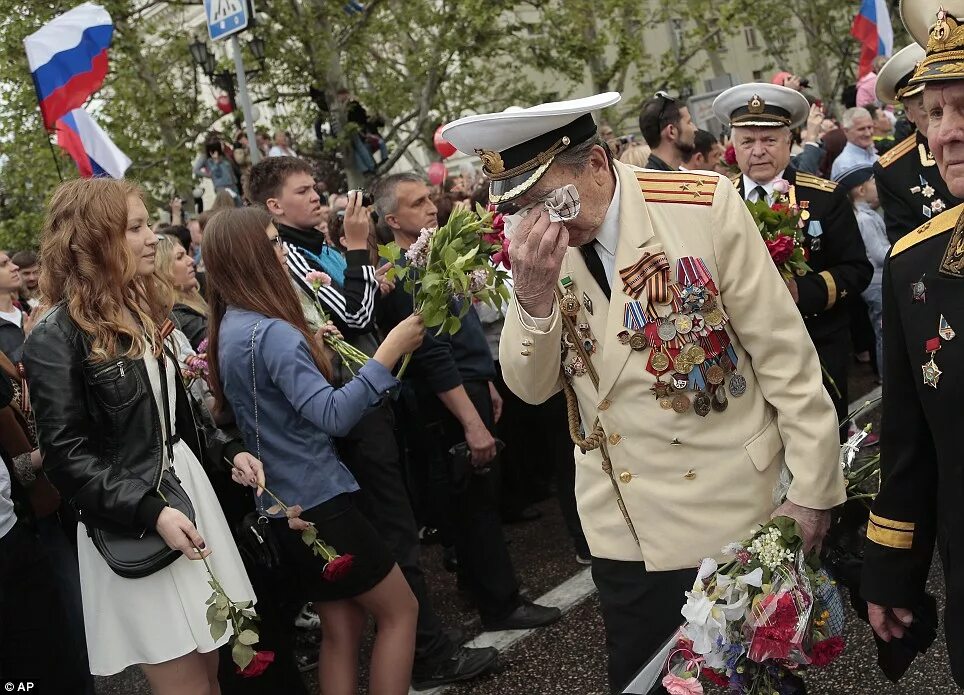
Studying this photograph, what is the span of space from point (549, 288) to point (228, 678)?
7.90 feet

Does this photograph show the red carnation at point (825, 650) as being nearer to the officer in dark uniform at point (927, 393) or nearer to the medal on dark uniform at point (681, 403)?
the officer in dark uniform at point (927, 393)

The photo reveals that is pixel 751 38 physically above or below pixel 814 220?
below

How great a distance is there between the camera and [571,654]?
4711mm

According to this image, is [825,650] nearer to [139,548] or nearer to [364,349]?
[139,548]

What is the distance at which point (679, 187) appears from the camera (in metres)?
2.94

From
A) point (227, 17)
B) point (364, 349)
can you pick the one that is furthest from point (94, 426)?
point (227, 17)

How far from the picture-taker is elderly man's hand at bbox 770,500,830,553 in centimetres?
275

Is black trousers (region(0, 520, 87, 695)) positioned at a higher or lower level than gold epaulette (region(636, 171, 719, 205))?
lower

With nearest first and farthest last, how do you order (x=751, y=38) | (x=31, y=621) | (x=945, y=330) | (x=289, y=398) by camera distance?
(x=945, y=330), (x=289, y=398), (x=31, y=621), (x=751, y=38)

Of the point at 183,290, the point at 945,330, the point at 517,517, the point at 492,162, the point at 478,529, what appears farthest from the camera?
the point at 517,517

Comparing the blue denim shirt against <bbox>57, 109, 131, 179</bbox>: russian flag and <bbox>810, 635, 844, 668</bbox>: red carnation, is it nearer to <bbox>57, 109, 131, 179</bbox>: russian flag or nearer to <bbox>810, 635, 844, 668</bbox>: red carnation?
<bbox>810, 635, 844, 668</bbox>: red carnation

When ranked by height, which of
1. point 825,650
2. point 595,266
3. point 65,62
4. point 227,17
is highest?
point 227,17

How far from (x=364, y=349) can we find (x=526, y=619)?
1.49 metres

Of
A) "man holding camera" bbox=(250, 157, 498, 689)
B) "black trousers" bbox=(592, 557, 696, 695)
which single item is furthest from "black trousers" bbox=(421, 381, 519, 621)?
"black trousers" bbox=(592, 557, 696, 695)
